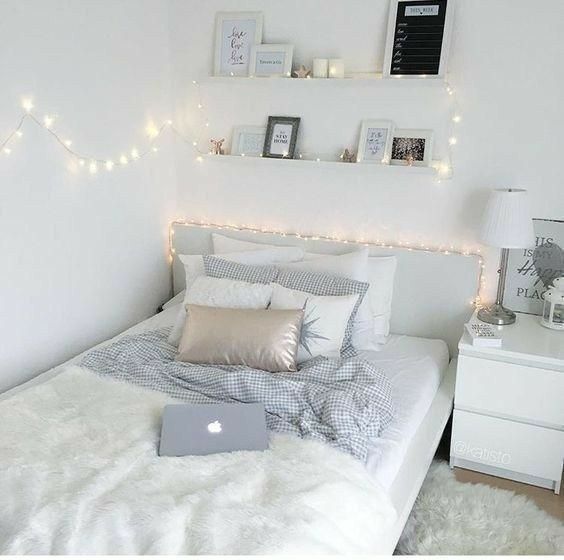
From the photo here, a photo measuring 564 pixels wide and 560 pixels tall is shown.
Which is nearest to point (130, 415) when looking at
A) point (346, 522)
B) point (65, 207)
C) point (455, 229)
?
point (346, 522)

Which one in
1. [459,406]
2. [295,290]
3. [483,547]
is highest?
[295,290]

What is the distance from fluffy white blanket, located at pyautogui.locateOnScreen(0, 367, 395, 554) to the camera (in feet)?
4.94

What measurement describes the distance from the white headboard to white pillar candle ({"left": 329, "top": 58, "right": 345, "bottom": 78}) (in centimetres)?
80

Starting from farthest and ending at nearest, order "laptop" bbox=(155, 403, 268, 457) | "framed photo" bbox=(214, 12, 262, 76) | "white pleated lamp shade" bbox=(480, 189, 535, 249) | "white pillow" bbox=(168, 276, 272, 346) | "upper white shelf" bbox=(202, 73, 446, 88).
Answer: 1. "framed photo" bbox=(214, 12, 262, 76)
2. "upper white shelf" bbox=(202, 73, 446, 88)
3. "white pillow" bbox=(168, 276, 272, 346)
4. "white pleated lamp shade" bbox=(480, 189, 535, 249)
5. "laptop" bbox=(155, 403, 268, 457)

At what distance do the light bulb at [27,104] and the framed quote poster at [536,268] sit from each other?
2167 mm

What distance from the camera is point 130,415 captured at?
2.03 metres

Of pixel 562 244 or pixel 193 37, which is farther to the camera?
pixel 193 37

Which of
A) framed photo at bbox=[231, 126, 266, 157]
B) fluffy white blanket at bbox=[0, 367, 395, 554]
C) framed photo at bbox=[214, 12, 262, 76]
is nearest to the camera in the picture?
fluffy white blanket at bbox=[0, 367, 395, 554]

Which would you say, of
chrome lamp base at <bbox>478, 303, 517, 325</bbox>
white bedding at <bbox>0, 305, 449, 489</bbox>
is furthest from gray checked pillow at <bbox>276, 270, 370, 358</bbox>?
chrome lamp base at <bbox>478, 303, 517, 325</bbox>

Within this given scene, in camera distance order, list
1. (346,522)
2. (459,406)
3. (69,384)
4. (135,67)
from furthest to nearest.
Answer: (135,67) < (459,406) < (69,384) < (346,522)

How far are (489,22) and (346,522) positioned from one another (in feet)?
7.11

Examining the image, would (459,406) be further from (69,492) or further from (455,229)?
(69,492)

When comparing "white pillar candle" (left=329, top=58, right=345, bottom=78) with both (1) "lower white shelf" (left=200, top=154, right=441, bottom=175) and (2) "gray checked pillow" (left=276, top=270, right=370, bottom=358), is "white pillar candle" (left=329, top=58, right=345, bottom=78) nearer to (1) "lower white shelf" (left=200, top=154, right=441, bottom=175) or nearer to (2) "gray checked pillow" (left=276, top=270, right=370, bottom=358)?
(1) "lower white shelf" (left=200, top=154, right=441, bottom=175)

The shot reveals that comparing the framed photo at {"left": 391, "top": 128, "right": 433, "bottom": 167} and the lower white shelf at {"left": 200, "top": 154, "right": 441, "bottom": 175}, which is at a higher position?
the framed photo at {"left": 391, "top": 128, "right": 433, "bottom": 167}
